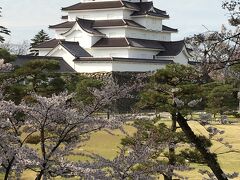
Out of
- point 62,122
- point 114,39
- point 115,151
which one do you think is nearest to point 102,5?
point 114,39

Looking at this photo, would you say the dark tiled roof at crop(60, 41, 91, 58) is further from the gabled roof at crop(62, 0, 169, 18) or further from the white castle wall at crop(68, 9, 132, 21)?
the gabled roof at crop(62, 0, 169, 18)

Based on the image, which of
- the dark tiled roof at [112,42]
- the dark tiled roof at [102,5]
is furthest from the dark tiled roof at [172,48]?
the dark tiled roof at [102,5]

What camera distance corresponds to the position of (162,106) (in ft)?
28.8

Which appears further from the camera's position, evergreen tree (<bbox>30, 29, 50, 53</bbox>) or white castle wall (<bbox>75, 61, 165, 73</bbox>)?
evergreen tree (<bbox>30, 29, 50, 53</bbox>)

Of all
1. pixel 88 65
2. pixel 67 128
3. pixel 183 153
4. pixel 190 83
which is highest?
pixel 88 65

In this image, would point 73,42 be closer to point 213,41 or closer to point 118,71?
point 118,71

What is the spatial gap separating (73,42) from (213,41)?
34235 mm

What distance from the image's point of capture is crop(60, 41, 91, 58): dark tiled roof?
36625mm

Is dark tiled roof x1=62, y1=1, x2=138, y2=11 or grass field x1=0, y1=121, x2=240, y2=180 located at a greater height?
dark tiled roof x1=62, y1=1, x2=138, y2=11

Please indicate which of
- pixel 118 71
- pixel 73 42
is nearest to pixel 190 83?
pixel 118 71

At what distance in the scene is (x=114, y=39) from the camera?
3891 centimetres

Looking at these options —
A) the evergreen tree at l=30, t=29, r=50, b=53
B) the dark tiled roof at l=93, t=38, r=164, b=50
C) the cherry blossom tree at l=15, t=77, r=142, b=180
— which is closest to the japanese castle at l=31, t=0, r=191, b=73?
the dark tiled roof at l=93, t=38, r=164, b=50

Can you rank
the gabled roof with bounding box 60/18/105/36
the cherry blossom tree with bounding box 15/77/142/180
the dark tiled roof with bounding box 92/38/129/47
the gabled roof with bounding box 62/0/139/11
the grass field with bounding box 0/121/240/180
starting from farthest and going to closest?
1. the gabled roof with bounding box 62/0/139/11
2. the gabled roof with bounding box 60/18/105/36
3. the dark tiled roof with bounding box 92/38/129/47
4. the grass field with bounding box 0/121/240/180
5. the cherry blossom tree with bounding box 15/77/142/180

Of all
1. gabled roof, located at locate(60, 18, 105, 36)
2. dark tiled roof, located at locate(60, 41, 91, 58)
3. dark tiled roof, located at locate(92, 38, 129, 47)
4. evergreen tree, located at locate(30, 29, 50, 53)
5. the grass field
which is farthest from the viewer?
evergreen tree, located at locate(30, 29, 50, 53)
